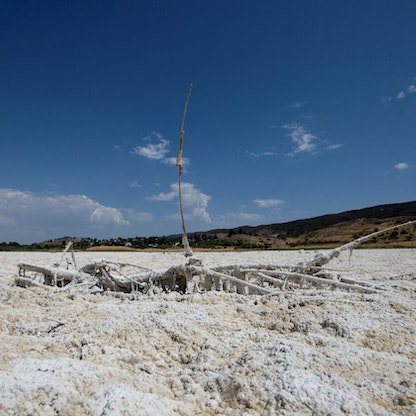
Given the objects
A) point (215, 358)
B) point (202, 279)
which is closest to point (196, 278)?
point (202, 279)

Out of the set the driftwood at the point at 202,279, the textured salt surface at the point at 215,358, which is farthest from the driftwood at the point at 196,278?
the textured salt surface at the point at 215,358

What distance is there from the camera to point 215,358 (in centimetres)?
269

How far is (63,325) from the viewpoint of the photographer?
355 cm

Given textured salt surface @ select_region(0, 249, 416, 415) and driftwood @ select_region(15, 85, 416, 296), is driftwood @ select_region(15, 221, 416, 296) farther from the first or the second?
textured salt surface @ select_region(0, 249, 416, 415)

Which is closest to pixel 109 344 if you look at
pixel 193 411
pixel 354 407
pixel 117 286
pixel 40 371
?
pixel 40 371

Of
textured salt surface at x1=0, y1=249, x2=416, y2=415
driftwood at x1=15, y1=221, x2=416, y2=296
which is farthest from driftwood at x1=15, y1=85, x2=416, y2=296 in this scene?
textured salt surface at x1=0, y1=249, x2=416, y2=415

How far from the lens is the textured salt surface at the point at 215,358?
199cm

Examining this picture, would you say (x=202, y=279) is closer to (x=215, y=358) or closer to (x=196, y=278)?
(x=196, y=278)

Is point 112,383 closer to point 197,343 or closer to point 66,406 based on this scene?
point 66,406

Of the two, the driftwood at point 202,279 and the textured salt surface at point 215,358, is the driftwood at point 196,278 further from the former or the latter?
Answer: the textured salt surface at point 215,358

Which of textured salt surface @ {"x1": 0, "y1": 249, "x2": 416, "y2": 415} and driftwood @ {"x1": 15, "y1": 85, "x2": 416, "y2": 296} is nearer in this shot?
textured salt surface @ {"x1": 0, "y1": 249, "x2": 416, "y2": 415}

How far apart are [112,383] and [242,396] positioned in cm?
87

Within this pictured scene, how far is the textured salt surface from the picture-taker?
1.99 meters

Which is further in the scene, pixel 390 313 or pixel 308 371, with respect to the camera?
pixel 390 313
